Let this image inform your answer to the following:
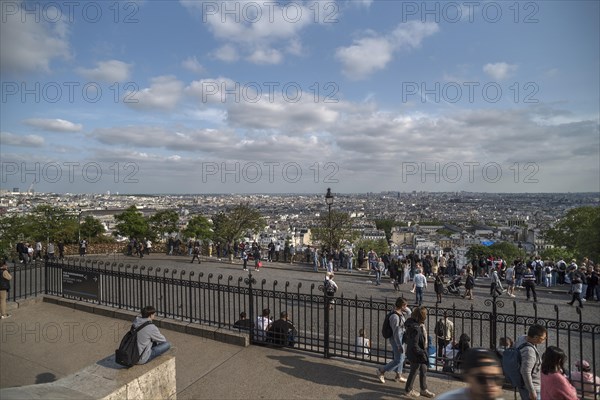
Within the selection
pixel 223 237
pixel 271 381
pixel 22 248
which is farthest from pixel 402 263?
pixel 22 248

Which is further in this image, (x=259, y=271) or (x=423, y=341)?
(x=259, y=271)

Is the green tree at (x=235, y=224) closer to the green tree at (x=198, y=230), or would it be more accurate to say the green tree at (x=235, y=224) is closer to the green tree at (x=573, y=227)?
the green tree at (x=198, y=230)

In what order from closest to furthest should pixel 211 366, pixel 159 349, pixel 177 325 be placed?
pixel 159 349 → pixel 211 366 → pixel 177 325

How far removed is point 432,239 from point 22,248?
126 meters

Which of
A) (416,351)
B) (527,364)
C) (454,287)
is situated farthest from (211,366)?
(454,287)

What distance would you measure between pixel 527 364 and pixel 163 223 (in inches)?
999

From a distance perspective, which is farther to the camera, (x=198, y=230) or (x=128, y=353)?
(x=198, y=230)

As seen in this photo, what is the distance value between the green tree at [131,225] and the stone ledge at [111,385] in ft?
70.9

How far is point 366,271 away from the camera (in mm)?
20328

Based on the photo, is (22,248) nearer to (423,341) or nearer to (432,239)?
(423,341)

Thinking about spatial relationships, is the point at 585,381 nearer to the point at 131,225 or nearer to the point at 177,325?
the point at 177,325

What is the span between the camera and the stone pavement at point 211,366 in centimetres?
561

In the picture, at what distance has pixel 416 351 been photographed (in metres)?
5.42

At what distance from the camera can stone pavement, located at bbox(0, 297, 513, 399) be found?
18.4 ft
